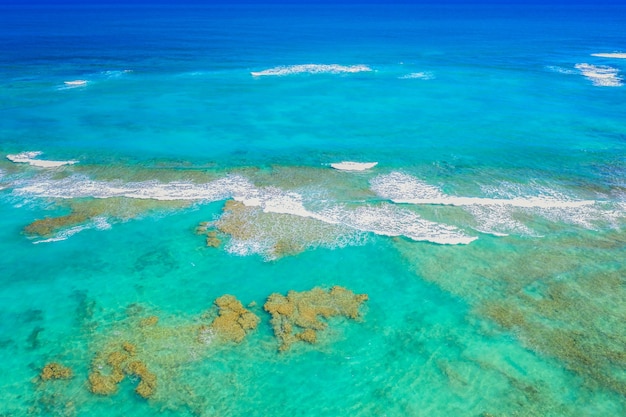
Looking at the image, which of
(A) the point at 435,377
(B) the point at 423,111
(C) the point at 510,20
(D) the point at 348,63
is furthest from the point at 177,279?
(C) the point at 510,20

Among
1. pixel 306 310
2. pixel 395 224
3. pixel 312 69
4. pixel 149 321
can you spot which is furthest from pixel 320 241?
pixel 312 69

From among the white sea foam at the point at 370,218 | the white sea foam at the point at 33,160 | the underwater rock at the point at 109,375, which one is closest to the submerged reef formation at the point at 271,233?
the white sea foam at the point at 370,218

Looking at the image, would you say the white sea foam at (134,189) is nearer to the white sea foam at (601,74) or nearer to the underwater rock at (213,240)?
the underwater rock at (213,240)

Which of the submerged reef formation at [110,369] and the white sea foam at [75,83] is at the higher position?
the white sea foam at [75,83]

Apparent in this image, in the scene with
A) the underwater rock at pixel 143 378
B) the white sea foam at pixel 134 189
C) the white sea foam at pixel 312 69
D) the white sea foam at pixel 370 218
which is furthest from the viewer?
the white sea foam at pixel 312 69

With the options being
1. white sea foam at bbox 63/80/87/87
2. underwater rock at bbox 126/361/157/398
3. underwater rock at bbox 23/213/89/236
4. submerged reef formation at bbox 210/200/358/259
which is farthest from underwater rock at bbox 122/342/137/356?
white sea foam at bbox 63/80/87/87

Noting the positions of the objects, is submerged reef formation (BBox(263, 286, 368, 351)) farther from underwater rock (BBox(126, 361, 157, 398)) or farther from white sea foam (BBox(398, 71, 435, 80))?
white sea foam (BBox(398, 71, 435, 80))
